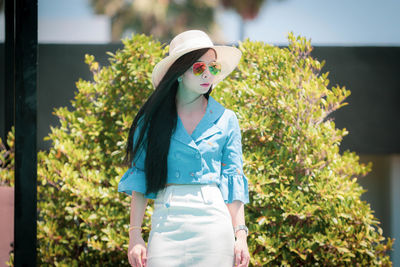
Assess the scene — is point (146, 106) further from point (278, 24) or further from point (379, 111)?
point (278, 24)

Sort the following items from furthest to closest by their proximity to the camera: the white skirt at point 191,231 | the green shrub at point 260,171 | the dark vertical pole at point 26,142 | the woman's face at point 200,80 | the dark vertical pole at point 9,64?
the dark vertical pole at point 9,64, the green shrub at point 260,171, the dark vertical pole at point 26,142, the woman's face at point 200,80, the white skirt at point 191,231

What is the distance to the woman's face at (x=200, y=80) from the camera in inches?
99.3

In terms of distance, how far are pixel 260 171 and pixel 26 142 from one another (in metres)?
2.01

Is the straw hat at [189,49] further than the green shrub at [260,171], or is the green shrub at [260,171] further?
the green shrub at [260,171]

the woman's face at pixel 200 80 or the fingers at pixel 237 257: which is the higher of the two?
the woman's face at pixel 200 80

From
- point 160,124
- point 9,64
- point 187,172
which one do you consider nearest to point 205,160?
point 187,172

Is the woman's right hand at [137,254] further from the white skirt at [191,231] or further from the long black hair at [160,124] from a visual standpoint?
the long black hair at [160,124]

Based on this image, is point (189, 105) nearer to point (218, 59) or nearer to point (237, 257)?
point (218, 59)

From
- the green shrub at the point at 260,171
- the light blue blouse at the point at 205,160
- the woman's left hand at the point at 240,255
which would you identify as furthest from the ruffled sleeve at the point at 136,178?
the green shrub at the point at 260,171

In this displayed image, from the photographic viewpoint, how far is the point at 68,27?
Result: 9.83 meters

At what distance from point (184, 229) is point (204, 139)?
1.49 feet

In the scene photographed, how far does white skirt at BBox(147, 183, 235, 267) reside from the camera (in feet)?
7.61

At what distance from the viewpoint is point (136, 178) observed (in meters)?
2.46

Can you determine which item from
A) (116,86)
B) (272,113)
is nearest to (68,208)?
(116,86)
